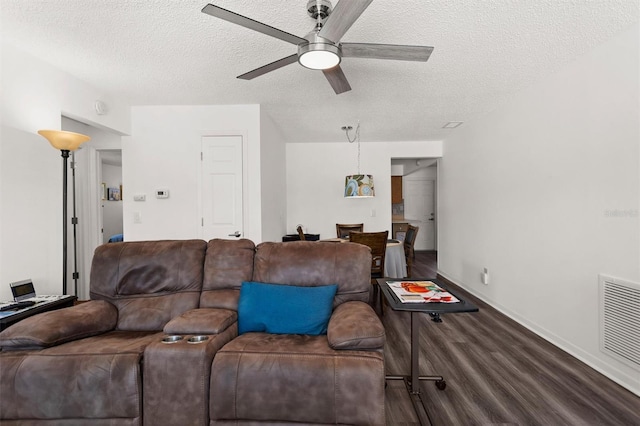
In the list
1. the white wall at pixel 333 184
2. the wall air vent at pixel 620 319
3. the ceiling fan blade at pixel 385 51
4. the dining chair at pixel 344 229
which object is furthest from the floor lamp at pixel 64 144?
the wall air vent at pixel 620 319

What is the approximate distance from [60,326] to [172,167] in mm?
2279

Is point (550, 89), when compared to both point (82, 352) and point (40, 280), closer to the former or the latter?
point (82, 352)

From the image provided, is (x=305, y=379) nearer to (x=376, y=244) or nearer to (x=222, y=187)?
(x=376, y=244)

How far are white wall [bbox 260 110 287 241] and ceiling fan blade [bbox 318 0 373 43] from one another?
6.90ft

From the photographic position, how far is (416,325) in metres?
1.78

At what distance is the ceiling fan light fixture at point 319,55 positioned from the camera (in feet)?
5.32

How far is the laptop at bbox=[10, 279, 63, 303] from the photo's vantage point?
204 centimetres

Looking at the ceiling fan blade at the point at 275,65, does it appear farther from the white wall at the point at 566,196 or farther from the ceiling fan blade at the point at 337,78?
the white wall at the point at 566,196

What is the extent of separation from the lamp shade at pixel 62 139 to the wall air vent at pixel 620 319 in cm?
413

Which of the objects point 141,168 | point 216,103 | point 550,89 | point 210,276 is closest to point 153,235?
point 141,168

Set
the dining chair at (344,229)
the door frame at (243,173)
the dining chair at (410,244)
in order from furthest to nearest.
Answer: the dining chair at (344,229), the dining chair at (410,244), the door frame at (243,173)

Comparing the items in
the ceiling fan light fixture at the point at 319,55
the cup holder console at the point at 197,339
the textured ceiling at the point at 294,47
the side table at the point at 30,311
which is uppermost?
the textured ceiling at the point at 294,47

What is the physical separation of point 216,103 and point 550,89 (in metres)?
3.42

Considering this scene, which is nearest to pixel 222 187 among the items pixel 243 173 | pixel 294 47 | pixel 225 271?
pixel 243 173
